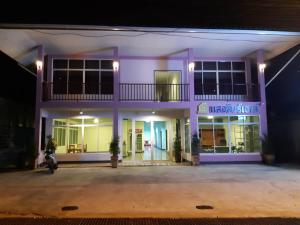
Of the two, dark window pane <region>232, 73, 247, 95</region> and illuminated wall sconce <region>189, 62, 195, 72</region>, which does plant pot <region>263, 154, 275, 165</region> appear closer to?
dark window pane <region>232, 73, 247, 95</region>

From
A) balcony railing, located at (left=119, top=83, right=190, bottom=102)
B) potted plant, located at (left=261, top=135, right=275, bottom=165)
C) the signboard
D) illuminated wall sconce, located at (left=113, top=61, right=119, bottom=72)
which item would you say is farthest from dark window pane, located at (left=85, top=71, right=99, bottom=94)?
potted plant, located at (left=261, top=135, right=275, bottom=165)

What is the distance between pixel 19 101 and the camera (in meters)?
16.9

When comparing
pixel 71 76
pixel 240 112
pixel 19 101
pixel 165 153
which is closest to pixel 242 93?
pixel 240 112

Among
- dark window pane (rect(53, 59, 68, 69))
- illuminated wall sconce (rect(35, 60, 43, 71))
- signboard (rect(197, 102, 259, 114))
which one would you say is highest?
dark window pane (rect(53, 59, 68, 69))

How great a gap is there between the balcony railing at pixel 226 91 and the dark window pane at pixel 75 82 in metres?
6.29

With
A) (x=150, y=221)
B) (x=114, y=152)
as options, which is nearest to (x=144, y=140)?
(x=114, y=152)

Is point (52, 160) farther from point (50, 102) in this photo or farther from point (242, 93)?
point (242, 93)

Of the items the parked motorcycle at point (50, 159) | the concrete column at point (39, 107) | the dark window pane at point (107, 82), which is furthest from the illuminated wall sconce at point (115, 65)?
the parked motorcycle at point (50, 159)

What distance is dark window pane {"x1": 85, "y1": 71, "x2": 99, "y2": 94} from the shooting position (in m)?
14.8

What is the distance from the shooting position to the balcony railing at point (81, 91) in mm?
14578

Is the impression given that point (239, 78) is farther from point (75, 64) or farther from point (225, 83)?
point (75, 64)

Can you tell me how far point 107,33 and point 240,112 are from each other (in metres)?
7.67

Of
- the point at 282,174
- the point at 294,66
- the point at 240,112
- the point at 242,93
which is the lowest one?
the point at 282,174

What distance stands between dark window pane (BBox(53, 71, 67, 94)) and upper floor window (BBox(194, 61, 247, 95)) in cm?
704
